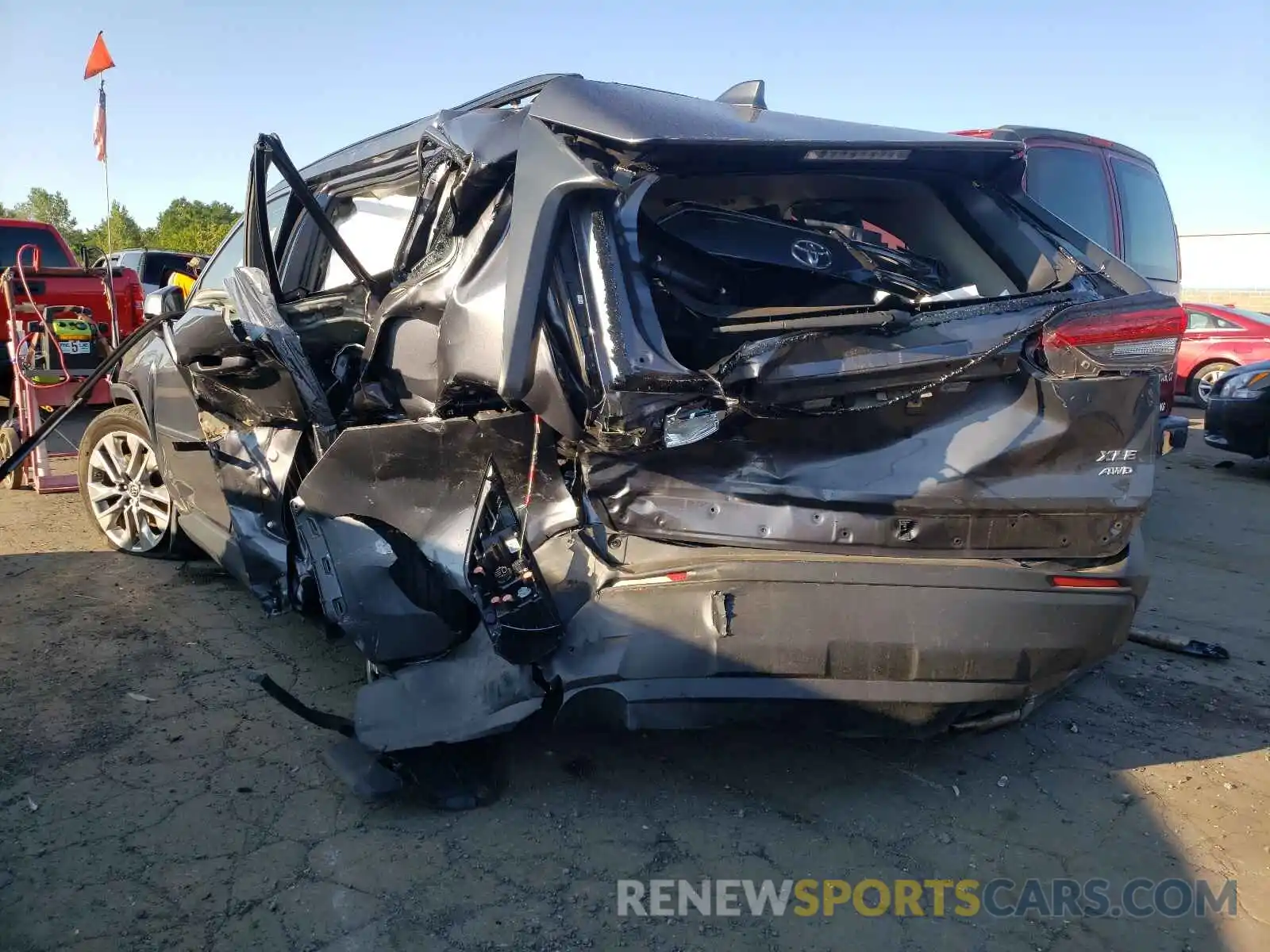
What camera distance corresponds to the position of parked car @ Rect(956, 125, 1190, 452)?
6039 mm

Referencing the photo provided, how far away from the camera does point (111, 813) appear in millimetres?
2723

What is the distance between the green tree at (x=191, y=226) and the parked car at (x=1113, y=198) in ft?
83.4

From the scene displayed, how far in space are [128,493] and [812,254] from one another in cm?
414

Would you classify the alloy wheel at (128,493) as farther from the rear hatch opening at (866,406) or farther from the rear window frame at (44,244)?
the rear window frame at (44,244)

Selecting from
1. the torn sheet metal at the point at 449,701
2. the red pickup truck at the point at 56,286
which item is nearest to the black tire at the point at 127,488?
the red pickup truck at the point at 56,286

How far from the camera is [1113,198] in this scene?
6496 millimetres

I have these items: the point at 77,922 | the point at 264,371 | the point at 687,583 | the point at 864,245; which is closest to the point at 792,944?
the point at 687,583

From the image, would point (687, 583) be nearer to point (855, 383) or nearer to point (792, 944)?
point (855, 383)

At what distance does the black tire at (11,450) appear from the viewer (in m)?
6.42

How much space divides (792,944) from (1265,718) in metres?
2.32

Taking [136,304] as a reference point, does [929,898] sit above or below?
below

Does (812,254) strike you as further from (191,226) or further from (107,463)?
(191,226)

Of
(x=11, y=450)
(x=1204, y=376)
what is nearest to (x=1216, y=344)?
(x=1204, y=376)

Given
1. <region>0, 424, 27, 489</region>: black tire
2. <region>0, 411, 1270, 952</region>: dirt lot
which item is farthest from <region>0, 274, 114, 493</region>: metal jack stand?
<region>0, 411, 1270, 952</region>: dirt lot
